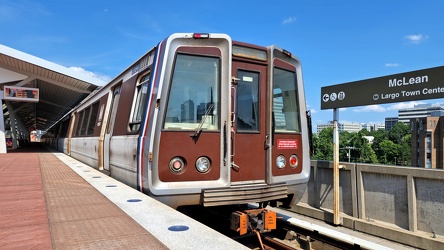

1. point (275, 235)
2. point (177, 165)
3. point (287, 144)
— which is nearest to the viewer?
point (177, 165)

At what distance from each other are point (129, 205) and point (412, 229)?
4500 mm

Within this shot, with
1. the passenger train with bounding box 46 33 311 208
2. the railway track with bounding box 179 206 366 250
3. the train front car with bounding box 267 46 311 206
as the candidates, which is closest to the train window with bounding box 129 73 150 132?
the passenger train with bounding box 46 33 311 208

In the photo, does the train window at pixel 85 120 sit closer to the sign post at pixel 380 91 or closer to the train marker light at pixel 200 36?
the train marker light at pixel 200 36

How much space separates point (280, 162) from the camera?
16.1 ft

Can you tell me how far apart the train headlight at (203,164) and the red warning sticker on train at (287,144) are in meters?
1.25

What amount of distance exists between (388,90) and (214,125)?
3.18 meters

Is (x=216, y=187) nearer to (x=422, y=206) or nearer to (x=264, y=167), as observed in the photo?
(x=264, y=167)

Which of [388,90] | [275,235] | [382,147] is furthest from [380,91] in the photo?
[382,147]

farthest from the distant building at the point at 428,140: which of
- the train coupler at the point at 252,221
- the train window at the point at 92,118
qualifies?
the train coupler at the point at 252,221

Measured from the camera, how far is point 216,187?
13.8 feet

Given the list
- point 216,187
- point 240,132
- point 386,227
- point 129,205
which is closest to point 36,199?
point 129,205

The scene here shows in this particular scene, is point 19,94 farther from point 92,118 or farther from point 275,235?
point 275,235

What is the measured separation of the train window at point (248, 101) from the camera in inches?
181

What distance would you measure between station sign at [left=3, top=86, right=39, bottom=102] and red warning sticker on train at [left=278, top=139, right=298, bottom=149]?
20.2 meters
